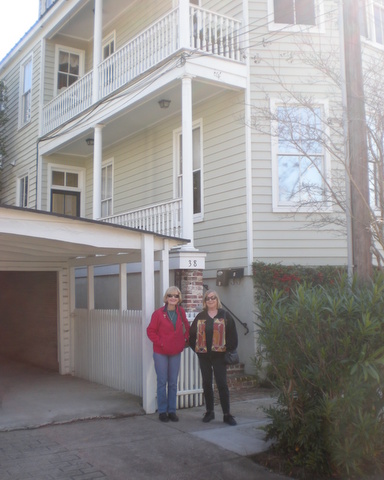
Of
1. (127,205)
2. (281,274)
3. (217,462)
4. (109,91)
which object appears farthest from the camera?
(127,205)

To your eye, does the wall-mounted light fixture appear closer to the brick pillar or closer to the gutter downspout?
the gutter downspout

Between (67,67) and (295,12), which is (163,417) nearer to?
(295,12)

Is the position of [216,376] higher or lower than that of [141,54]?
lower

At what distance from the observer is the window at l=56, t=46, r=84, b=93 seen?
54.8ft

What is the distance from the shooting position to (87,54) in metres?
17.0

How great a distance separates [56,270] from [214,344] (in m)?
5.47

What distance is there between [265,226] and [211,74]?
3.18 m

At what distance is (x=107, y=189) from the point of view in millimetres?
15867

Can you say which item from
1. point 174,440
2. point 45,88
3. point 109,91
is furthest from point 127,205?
point 174,440

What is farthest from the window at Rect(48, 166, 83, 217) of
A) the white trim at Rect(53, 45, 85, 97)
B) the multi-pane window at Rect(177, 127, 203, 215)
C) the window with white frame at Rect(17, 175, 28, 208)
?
the multi-pane window at Rect(177, 127, 203, 215)

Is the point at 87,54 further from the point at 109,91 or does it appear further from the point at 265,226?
the point at 265,226

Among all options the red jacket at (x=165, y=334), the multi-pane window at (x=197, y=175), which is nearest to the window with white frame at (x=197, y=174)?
the multi-pane window at (x=197, y=175)

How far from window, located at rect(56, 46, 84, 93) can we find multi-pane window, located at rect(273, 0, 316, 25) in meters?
7.54

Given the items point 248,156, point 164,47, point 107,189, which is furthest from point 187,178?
point 107,189
